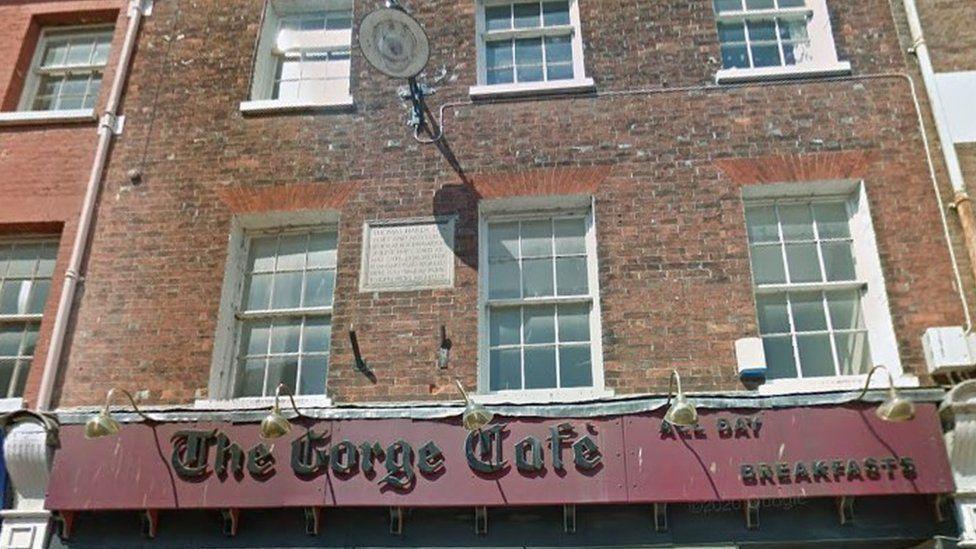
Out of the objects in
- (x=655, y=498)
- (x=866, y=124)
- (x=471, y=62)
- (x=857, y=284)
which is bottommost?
(x=655, y=498)

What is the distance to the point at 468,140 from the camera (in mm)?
8797

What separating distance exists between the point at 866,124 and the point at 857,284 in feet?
5.64

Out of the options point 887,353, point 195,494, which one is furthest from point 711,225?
point 195,494

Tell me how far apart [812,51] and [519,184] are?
3566 millimetres

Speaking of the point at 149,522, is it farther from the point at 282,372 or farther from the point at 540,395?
the point at 540,395

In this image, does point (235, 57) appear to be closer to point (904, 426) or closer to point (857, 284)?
point (857, 284)

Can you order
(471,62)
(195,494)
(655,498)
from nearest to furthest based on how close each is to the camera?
(655,498), (195,494), (471,62)

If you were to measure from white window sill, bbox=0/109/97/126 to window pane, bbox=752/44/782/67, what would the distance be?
7.44 metres

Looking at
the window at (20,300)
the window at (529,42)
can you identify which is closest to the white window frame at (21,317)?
the window at (20,300)

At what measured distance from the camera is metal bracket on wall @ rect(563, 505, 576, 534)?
6945 mm

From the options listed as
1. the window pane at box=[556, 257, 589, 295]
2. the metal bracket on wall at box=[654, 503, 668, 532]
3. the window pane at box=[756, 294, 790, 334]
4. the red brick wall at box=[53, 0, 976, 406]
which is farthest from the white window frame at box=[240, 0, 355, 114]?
the metal bracket on wall at box=[654, 503, 668, 532]

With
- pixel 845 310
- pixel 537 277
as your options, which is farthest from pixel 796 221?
pixel 537 277

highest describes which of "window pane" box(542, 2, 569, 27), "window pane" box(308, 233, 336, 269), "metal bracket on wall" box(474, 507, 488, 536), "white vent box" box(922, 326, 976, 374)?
"window pane" box(542, 2, 569, 27)

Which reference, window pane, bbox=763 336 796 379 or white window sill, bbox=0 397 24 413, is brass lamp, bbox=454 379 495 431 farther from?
white window sill, bbox=0 397 24 413
